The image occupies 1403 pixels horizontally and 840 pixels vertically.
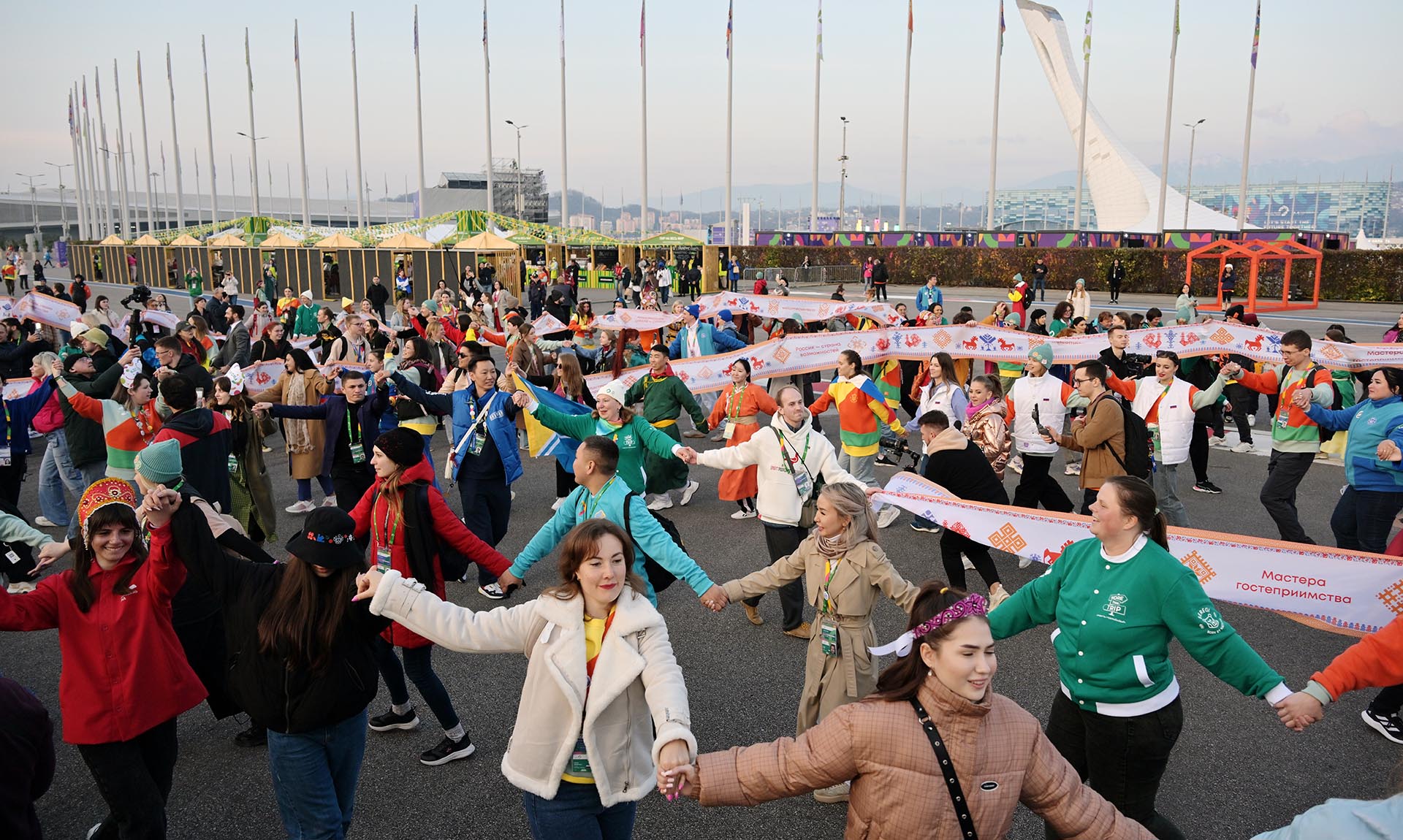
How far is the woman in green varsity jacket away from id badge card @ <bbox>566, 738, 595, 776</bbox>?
192 centimetres

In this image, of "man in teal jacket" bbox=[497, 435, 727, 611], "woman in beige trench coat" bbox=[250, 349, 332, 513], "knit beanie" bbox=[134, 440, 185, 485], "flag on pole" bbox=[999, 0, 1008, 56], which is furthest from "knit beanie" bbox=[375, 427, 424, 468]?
"flag on pole" bbox=[999, 0, 1008, 56]

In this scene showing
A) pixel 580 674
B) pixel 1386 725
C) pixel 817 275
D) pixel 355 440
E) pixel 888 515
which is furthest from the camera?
pixel 817 275

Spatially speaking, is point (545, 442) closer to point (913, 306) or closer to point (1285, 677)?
point (1285, 677)

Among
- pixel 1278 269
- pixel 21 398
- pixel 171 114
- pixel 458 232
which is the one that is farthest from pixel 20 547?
pixel 171 114

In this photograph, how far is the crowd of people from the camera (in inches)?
106

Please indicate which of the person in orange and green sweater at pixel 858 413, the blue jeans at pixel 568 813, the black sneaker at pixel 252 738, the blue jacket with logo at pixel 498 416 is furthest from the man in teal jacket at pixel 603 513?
the person in orange and green sweater at pixel 858 413

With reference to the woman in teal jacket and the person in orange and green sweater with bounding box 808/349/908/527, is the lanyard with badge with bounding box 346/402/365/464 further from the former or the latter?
the woman in teal jacket

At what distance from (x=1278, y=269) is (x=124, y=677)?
3715cm

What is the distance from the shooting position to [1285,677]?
19.4ft

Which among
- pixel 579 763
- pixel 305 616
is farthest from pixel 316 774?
pixel 579 763

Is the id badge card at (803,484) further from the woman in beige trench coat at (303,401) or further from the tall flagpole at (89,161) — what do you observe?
the tall flagpole at (89,161)

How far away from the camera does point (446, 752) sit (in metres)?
4.97

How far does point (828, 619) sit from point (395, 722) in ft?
8.26

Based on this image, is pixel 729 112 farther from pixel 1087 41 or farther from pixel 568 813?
pixel 568 813
